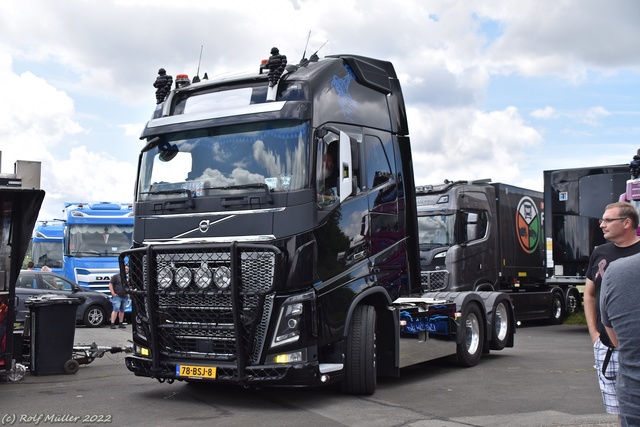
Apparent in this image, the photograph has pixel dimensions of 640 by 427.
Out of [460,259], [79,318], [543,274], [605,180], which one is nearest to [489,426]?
[460,259]

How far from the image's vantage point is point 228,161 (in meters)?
8.20

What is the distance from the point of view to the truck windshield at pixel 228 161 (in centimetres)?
790

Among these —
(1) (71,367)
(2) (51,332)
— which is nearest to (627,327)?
(2) (51,332)

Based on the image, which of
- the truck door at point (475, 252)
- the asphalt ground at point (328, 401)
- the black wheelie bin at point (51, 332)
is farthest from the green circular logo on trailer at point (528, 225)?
the black wheelie bin at point (51, 332)

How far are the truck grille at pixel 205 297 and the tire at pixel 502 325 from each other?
610cm

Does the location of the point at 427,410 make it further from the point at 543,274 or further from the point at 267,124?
the point at 543,274

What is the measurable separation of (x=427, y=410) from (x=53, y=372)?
5.39 metres

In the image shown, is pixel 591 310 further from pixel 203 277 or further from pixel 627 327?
pixel 203 277

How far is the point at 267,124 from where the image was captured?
26.6 feet

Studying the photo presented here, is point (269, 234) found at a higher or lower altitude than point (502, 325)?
higher

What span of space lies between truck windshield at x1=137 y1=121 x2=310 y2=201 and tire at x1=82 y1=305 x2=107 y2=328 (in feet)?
41.8

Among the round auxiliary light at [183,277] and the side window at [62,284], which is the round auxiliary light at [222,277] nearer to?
the round auxiliary light at [183,277]

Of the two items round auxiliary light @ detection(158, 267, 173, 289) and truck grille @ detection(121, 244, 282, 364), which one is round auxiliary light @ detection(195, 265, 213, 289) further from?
round auxiliary light @ detection(158, 267, 173, 289)

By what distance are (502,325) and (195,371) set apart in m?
6.69
